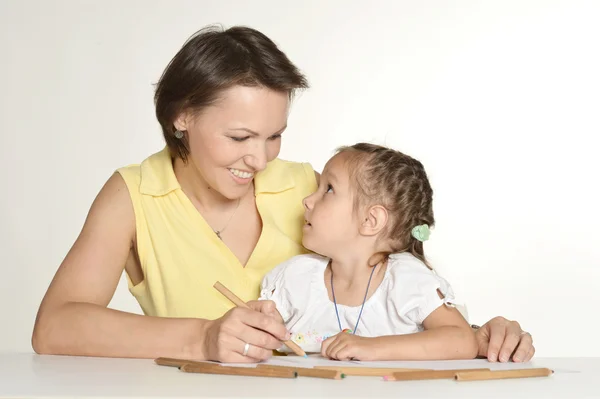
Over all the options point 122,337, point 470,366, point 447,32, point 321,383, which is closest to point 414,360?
point 470,366

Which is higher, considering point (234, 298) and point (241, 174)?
point (241, 174)

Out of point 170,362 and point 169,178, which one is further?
point 169,178

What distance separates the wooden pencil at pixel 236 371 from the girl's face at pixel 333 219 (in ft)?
2.41

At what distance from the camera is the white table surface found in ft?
4.48

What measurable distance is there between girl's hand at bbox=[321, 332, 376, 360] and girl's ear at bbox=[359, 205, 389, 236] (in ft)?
1.50

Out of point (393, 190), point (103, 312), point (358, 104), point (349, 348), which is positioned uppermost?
point (358, 104)

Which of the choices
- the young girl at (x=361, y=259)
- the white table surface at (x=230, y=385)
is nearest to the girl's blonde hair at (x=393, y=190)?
the young girl at (x=361, y=259)

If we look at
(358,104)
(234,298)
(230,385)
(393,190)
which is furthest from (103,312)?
(358,104)

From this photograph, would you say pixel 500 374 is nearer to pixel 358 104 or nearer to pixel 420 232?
pixel 420 232

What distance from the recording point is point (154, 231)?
93.4 inches

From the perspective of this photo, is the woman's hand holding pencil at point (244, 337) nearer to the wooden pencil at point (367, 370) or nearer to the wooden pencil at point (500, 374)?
the wooden pencil at point (367, 370)

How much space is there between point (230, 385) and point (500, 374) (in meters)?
0.47

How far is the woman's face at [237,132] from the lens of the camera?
2.25 m

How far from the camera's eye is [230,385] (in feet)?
4.76
